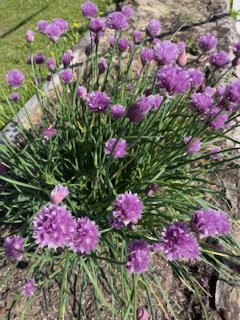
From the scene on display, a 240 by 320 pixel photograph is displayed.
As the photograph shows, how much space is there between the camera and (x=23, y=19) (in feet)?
14.2

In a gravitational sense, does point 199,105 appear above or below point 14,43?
above

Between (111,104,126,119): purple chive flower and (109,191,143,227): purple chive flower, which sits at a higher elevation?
(111,104,126,119): purple chive flower

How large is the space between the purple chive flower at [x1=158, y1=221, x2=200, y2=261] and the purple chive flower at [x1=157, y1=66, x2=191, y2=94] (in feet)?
1.51

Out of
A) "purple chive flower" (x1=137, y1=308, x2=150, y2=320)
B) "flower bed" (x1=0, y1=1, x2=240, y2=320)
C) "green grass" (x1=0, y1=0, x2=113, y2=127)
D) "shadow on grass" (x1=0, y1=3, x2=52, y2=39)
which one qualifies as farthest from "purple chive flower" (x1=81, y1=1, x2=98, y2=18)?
"shadow on grass" (x1=0, y1=3, x2=52, y2=39)

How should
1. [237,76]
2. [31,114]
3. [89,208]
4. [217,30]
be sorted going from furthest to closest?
[217,30] → [237,76] → [31,114] → [89,208]

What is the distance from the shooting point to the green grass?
3.68 m

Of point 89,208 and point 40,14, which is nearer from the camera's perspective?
point 89,208

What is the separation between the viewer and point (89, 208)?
1790 millimetres

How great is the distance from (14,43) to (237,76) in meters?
2.37

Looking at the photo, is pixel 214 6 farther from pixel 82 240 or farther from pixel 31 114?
pixel 82 240

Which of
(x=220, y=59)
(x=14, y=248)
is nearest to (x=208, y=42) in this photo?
(x=220, y=59)

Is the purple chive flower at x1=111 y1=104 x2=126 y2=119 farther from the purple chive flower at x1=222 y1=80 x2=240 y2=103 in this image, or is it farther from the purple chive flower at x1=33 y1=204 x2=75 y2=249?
the purple chive flower at x1=33 y1=204 x2=75 y2=249

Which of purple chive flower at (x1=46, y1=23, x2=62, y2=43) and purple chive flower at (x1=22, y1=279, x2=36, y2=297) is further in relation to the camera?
purple chive flower at (x1=46, y1=23, x2=62, y2=43)

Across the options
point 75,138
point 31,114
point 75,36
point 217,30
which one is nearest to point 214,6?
point 217,30
